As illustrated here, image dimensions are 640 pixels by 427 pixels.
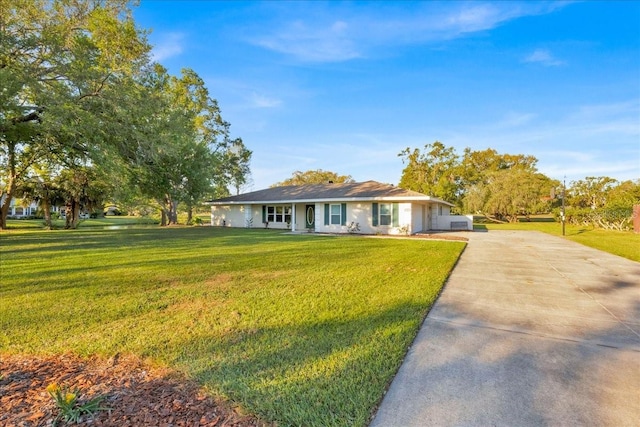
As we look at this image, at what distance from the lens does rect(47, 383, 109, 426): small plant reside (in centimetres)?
210

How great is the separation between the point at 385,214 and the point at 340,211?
284 cm

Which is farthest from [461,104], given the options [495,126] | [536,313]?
[536,313]

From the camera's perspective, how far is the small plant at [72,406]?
2.10 metres

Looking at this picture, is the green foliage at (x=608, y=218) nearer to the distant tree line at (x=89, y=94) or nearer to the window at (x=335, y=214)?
the window at (x=335, y=214)

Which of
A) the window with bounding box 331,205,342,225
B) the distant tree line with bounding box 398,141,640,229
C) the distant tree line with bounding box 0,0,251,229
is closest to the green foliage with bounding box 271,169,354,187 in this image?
the distant tree line with bounding box 398,141,640,229

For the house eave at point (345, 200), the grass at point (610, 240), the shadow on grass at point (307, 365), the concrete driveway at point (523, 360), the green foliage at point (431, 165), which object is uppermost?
the green foliage at point (431, 165)

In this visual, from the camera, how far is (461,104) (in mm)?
18219

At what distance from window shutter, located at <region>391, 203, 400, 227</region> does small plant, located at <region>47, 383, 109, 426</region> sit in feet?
55.3

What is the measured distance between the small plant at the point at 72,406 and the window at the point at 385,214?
1690 cm

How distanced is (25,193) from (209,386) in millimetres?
28981

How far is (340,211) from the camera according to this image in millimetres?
19438

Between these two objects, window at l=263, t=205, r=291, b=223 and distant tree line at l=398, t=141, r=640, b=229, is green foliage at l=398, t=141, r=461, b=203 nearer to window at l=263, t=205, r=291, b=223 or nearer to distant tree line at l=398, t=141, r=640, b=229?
distant tree line at l=398, t=141, r=640, b=229

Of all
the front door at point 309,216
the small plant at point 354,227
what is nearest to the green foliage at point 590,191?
the small plant at point 354,227

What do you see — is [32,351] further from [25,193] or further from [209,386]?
[25,193]
